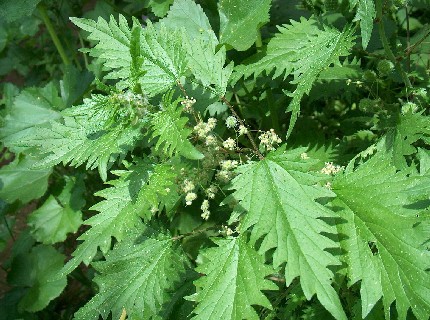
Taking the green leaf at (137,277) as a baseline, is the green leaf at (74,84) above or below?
above

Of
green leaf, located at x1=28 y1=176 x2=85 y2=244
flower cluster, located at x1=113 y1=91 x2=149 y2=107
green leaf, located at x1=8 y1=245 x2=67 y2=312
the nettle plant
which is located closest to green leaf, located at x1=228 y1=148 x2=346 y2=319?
the nettle plant

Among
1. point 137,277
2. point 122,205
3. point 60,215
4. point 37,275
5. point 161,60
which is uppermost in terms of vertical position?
point 161,60

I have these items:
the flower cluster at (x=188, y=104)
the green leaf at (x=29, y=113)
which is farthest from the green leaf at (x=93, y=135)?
the green leaf at (x=29, y=113)

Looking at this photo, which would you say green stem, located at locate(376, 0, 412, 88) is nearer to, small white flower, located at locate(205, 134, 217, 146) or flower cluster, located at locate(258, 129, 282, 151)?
flower cluster, located at locate(258, 129, 282, 151)

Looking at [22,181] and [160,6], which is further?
[22,181]

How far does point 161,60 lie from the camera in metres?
1.46

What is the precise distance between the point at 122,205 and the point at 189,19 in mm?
759

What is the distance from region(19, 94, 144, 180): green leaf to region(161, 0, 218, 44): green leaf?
1.79ft

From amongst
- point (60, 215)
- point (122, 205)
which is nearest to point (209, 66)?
point (122, 205)

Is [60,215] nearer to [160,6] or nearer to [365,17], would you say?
[160,6]

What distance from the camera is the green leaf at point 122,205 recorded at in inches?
51.3

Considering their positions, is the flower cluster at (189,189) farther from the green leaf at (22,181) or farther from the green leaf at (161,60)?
the green leaf at (22,181)

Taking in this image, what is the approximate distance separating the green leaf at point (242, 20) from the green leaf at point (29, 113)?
33.3 inches

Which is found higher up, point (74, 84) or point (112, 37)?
point (112, 37)
